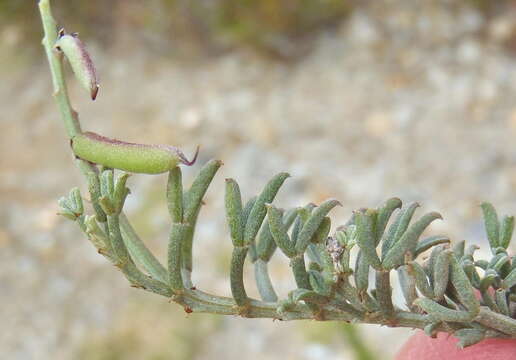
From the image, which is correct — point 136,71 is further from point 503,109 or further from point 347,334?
point 347,334

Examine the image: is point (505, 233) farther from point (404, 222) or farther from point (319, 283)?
point (319, 283)

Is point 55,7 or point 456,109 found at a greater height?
point 55,7

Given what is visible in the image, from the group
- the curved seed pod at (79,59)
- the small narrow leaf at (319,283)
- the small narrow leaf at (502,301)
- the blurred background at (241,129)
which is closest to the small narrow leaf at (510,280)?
the small narrow leaf at (502,301)

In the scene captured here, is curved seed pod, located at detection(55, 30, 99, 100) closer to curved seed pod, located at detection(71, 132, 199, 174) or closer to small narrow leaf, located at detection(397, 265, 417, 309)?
curved seed pod, located at detection(71, 132, 199, 174)

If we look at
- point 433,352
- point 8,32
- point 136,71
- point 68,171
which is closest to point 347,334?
point 433,352

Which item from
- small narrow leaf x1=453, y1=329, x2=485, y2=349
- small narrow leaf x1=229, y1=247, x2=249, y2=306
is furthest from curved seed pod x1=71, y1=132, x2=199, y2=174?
small narrow leaf x1=453, y1=329, x2=485, y2=349

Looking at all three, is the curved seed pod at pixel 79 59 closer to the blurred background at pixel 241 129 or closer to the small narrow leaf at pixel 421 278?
the small narrow leaf at pixel 421 278

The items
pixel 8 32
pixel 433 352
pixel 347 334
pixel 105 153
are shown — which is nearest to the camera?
pixel 105 153

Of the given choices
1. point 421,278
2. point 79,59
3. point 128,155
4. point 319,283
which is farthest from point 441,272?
point 79,59
